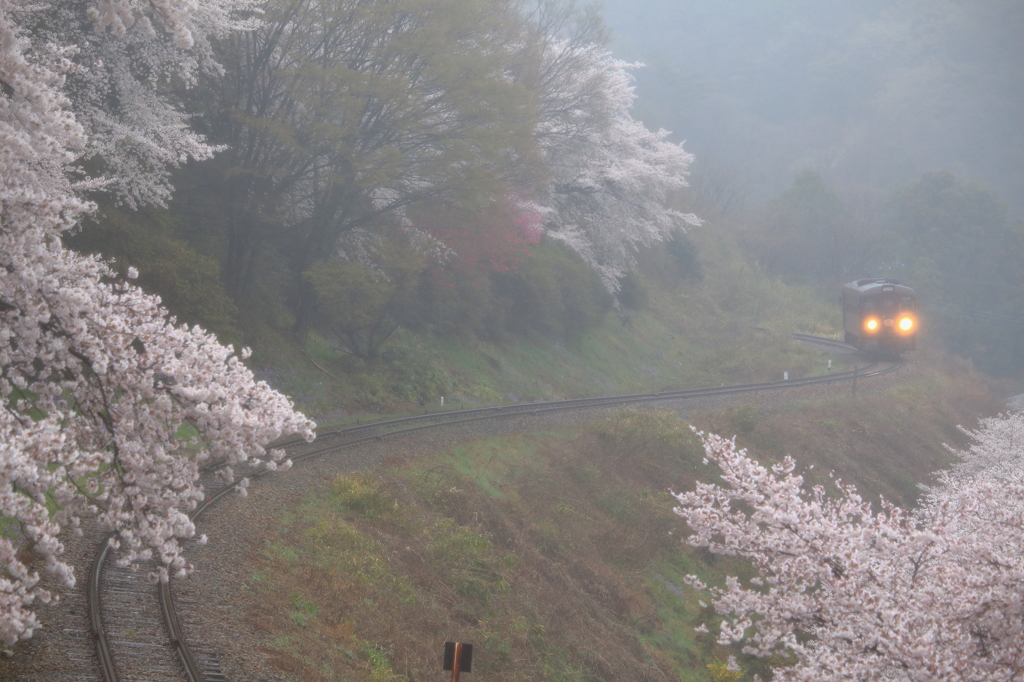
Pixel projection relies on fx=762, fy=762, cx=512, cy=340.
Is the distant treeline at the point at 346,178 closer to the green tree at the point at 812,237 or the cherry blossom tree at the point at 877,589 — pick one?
the cherry blossom tree at the point at 877,589

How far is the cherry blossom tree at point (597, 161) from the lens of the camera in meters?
28.3

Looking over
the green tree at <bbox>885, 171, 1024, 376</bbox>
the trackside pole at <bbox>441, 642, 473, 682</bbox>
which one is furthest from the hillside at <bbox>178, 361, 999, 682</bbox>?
the green tree at <bbox>885, 171, 1024, 376</bbox>

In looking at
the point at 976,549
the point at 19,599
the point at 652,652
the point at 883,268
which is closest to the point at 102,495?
the point at 19,599

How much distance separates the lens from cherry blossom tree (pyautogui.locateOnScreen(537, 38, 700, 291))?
92.9 ft

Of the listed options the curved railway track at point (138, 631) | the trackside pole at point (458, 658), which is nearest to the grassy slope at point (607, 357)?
the curved railway track at point (138, 631)

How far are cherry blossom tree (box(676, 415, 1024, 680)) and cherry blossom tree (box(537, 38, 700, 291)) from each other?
2068cm

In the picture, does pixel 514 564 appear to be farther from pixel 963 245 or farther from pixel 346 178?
pixel 963 245

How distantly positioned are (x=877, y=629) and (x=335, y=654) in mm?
5646

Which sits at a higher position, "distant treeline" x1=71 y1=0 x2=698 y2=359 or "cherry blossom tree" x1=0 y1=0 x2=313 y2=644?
"distant treeline" x1=71 y1=0 x2=698 y2=359

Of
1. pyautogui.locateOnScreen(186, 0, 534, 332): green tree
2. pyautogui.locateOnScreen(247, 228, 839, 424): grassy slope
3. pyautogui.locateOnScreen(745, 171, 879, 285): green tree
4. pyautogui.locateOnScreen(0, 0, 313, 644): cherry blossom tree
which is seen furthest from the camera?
pyautogui.locateOnScreen(745, 171, 879, 285): green tree

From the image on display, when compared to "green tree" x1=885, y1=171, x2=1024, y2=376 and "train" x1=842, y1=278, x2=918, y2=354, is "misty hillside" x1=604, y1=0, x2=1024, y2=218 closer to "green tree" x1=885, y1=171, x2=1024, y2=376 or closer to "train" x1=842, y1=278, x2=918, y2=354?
"green tree" x1=885, y1=171, x2=1024, y2=376

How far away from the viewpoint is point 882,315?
35250mm

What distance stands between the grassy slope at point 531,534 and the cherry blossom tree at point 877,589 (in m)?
3.41

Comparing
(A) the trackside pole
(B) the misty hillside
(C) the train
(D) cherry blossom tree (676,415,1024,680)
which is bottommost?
(A) the trackside pole
